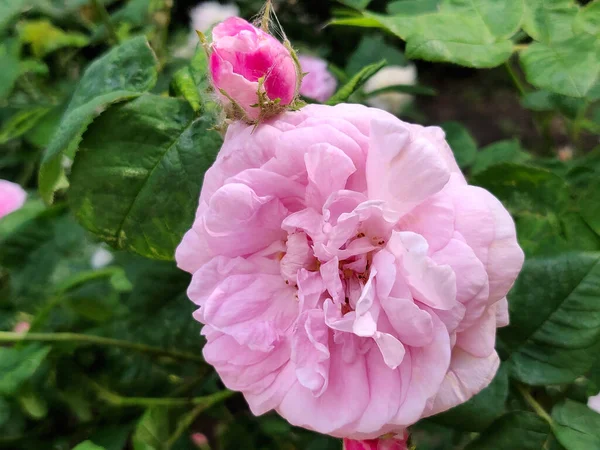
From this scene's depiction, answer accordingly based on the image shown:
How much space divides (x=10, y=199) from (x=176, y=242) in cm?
39

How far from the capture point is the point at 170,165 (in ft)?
1.47

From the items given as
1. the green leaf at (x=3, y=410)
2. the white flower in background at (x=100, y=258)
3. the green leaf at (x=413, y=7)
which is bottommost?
the white flower in background at (x=100, y=258)

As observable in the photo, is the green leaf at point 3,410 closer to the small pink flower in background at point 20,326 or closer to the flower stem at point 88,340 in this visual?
the flower stem at point 88,340

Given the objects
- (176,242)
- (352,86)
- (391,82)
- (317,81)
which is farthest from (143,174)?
(391,82)

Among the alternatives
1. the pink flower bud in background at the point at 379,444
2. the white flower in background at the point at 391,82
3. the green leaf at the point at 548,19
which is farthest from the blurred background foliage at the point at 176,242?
the white flower in background at the point at 391,82

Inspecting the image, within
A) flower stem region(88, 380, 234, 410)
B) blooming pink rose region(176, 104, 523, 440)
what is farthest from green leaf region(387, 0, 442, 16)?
flower stem region(88, 380, 234, 410)

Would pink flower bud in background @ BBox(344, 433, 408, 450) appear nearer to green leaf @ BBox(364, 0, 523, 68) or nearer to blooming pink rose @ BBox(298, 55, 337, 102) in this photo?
green leaf @ BBox(364, 0, 523, 68)

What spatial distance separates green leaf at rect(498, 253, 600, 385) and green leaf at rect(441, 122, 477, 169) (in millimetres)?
279

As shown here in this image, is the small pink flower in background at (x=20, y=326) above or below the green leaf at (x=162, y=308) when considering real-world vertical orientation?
below

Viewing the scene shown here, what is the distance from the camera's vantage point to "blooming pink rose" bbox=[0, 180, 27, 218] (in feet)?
2.37

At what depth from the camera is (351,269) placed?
0.39 meters

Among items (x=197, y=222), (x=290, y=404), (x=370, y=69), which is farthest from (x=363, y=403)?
(x=370, y=69)

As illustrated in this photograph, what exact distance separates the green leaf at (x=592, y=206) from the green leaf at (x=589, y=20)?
14cm

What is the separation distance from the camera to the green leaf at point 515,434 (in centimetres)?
46
